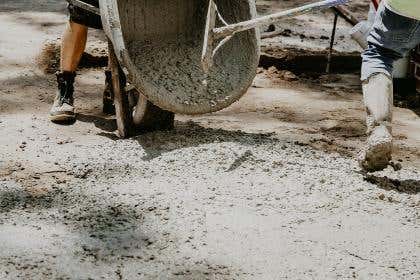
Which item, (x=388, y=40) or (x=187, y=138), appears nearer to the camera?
(x=388, y=40)

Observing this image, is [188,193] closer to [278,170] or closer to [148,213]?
[148,213]

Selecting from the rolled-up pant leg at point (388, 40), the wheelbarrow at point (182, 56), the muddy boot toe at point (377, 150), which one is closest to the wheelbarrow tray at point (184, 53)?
the wheelbarrow at point (182, 56)

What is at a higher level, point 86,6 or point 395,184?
point 86,6

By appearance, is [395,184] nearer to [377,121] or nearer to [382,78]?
[377,121]

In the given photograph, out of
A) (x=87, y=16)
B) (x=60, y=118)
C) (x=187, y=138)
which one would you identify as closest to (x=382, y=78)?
(x=187, y=138)

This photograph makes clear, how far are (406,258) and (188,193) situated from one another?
3.13 ft

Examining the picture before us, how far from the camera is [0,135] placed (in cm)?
343

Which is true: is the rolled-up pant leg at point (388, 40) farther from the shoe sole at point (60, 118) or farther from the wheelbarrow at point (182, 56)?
the shoe sole at point (60, 118)

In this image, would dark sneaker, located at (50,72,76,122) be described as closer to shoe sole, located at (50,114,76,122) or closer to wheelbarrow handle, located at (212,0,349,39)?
shoe sole, located at (50,114,76,122)

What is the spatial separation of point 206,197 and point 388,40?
43.2 inches

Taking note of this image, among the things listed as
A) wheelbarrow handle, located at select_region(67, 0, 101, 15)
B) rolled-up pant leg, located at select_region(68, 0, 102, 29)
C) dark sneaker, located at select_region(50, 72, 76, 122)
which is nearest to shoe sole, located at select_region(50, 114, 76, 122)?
dark sneaker, located at select_region(50, 72, 76, 122)

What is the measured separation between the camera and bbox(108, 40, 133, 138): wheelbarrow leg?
339 cm

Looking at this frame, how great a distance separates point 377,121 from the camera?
2.83 metres

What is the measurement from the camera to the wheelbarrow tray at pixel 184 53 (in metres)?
3.31
